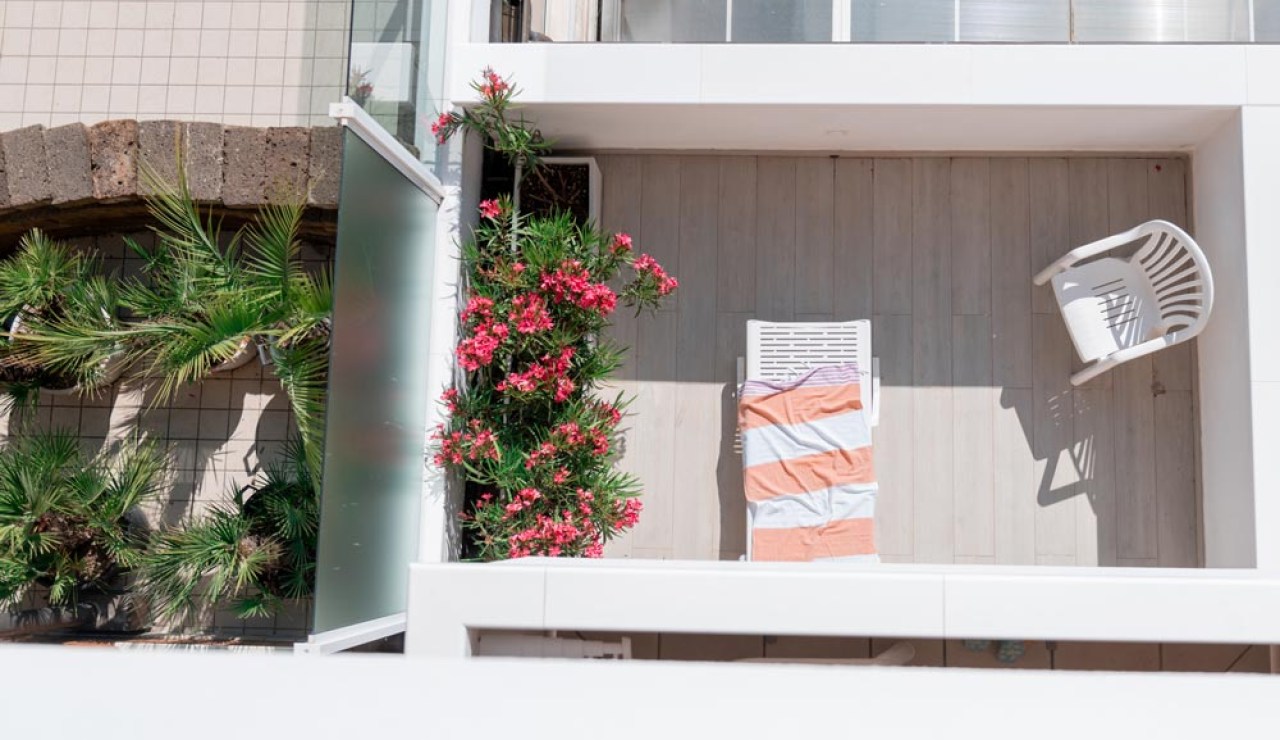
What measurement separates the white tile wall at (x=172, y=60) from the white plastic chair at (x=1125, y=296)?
3769 millimetres

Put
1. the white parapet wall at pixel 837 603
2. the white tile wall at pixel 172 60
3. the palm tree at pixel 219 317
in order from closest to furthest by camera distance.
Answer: the white parapet wall at pixel 837 603 → the palm tree at pixel 219 317 → the white tile wall at pixel 172 60

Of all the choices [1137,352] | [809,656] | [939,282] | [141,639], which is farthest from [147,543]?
[1137,352]

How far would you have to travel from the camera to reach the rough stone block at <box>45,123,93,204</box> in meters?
5.21

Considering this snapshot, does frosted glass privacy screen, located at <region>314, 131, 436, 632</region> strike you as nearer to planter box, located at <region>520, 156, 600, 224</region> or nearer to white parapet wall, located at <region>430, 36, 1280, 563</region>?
planter box, located at <region>520, 156, 600, 224</region>

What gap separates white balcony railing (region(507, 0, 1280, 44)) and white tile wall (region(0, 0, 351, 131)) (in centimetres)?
177

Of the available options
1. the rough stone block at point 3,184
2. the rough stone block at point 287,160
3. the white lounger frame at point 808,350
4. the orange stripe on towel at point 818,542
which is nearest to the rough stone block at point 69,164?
the rough stone block at point 3,184

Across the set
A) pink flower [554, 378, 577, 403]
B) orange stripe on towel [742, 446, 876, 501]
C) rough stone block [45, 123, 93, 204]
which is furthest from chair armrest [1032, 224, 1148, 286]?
rough stone block [45, 123, 93, 204]

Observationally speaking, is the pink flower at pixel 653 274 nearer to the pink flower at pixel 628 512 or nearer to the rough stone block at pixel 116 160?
the pink flower at pixel 628 512

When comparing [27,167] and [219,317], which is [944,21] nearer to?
[219,317]

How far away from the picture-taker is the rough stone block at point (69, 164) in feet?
17.1

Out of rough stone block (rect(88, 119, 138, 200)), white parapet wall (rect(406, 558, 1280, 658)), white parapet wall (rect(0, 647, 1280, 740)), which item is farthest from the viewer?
rough stone block (rect(88, 119, 138, 200))

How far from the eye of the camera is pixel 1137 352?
4781 millimetres

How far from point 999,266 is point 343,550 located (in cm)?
342

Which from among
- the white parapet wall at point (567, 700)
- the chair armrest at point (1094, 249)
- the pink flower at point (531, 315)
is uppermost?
the chair armrest at point (1094, 249)
